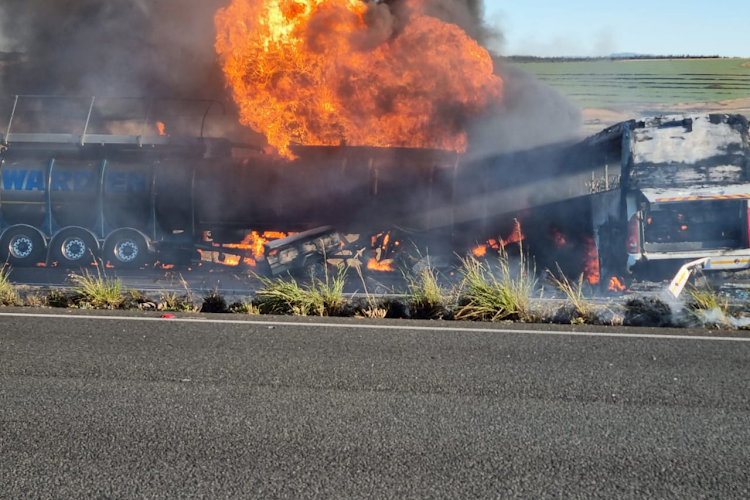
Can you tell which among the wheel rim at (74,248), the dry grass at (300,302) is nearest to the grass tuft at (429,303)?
the dry grass at (300,302)

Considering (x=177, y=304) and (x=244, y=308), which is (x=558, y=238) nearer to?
(x=244, y=308)

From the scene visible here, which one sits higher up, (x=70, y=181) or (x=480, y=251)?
(x=70, y=181)

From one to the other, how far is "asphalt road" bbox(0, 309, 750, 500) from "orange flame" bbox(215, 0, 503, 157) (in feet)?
42.5

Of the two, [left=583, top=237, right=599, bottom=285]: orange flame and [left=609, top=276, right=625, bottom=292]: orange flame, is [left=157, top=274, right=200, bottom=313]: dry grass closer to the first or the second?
[left=609, top=276, right=625, bottom=292]: orange flame

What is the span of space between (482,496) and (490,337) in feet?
11.6

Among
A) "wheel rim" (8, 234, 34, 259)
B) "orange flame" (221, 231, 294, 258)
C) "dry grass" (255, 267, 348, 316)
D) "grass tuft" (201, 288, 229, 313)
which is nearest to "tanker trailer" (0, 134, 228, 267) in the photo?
"wheel rim" (8, 234, 34, 259)

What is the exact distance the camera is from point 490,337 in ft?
21.2

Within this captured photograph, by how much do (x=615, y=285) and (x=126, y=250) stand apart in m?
10.1

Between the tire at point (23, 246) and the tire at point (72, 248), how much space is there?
28cm

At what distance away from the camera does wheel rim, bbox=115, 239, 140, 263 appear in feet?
49.7

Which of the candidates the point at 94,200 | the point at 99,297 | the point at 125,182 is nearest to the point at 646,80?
the point at 125,182

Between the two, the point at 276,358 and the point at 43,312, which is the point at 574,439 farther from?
the point at 43,312

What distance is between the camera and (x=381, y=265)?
14078 millimetres

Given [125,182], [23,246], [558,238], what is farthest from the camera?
[23,246]
